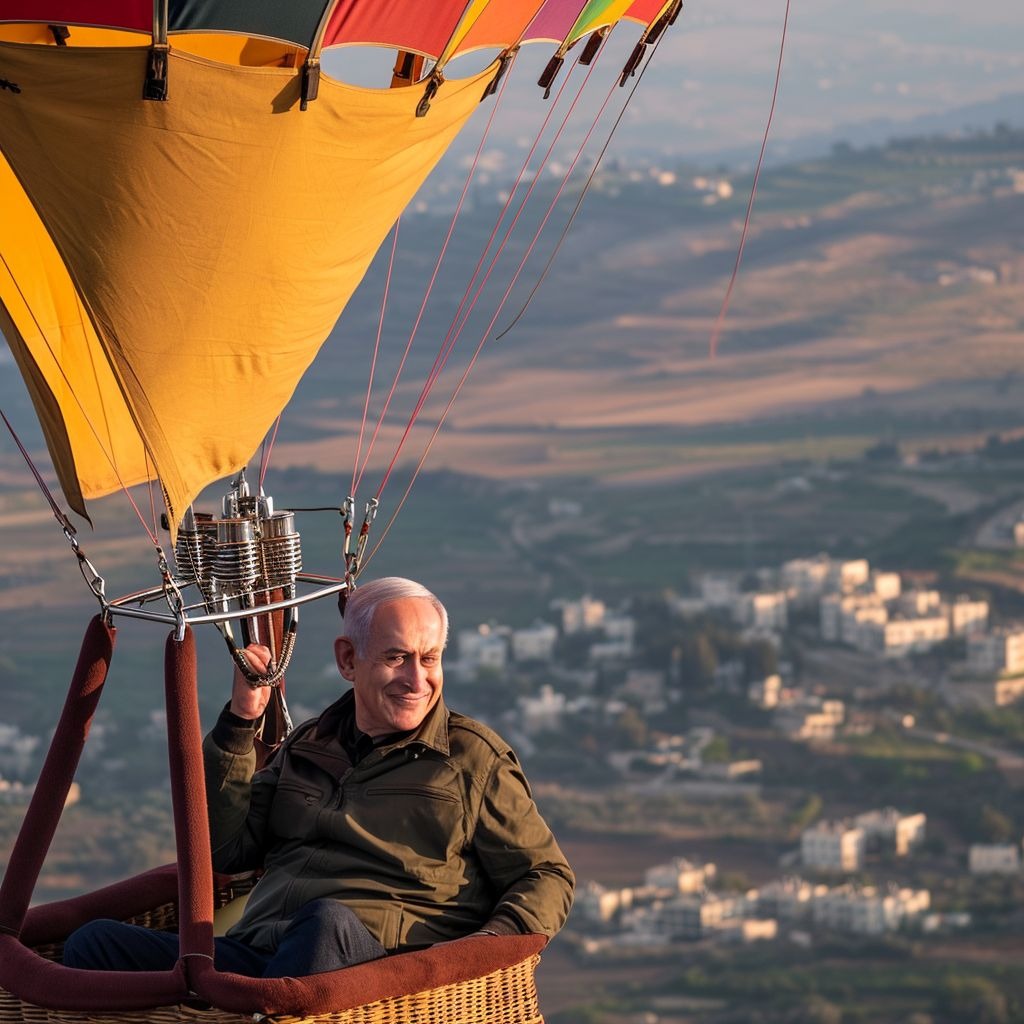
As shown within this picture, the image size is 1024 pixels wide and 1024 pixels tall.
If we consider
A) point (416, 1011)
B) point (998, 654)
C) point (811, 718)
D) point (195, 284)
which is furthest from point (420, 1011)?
point (998, 654)

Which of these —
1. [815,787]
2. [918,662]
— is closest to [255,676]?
[815,787]

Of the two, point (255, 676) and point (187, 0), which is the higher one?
point (187, 0)

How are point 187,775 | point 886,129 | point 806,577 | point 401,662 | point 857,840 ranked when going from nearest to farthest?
point 187,775 < point 401,662 < point 857,840 < point 806,577 < point 886,129

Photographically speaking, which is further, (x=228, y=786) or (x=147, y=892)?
(x=147, y=892)

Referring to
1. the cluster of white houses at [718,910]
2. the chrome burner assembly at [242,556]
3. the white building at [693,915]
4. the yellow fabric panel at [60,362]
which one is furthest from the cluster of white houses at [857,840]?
the chrome burner assembly at [242,556]

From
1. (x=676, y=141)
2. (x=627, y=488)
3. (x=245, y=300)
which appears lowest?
(x=245, y=300)

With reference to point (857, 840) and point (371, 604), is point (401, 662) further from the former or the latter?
point (857, 840)

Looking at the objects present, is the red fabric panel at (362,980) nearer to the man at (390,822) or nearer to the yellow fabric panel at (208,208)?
the man at (390,822)

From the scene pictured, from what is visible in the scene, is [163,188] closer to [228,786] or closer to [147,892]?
[228,786]
